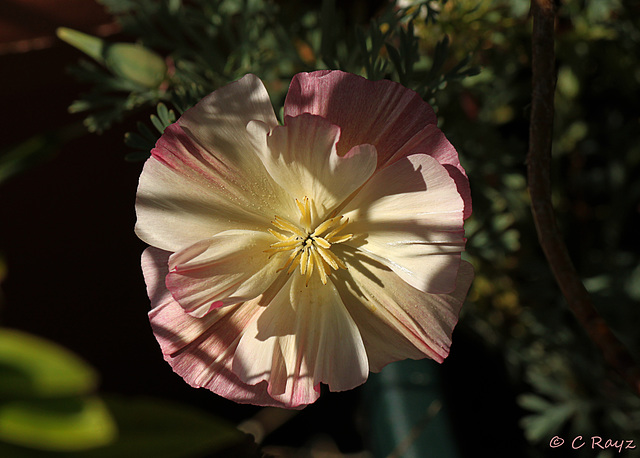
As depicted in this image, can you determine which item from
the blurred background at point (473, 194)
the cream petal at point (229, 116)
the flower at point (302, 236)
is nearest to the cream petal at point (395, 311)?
the flower at point (302, 236)

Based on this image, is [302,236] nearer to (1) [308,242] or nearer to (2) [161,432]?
(1) [308,242]

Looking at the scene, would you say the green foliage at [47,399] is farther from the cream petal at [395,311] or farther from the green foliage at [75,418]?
the cream petal at [395,311]

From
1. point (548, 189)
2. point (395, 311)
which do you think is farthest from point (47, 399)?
point (548, 189)

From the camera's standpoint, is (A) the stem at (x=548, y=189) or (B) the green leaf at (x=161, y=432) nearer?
(A) the stem at (x=548, y=189)

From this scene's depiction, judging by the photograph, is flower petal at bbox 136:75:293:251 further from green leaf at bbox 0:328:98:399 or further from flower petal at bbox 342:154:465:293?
green leaf at bbox 0:328:98:399

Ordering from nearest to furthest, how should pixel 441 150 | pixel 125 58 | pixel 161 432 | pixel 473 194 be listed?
pixel 441 150 < pixel 125 58 < pixel 473 194 < pixel 161 432

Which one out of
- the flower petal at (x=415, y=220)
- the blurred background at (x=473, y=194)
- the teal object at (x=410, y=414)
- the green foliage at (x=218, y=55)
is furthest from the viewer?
the teal object at (x=410, y=414)
